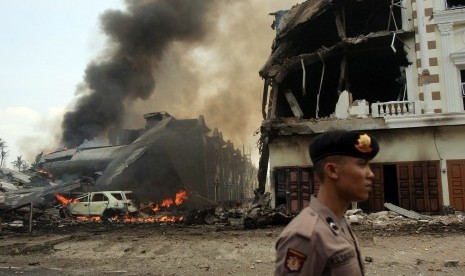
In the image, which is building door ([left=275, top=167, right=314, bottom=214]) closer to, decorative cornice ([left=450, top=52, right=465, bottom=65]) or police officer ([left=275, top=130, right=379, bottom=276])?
decorative cornice ([left=450, top=52, right=465, bottom=65])

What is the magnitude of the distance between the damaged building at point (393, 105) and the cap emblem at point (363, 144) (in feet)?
43.8

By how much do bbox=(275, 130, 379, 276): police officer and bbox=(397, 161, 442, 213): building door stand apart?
13.7 meters

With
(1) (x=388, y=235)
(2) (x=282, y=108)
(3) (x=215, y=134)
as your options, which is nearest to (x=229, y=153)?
(3) (x=215, y=134)

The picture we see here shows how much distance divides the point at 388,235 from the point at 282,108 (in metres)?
10.1

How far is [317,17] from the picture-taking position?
56.1 ft

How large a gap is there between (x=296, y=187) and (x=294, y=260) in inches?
557

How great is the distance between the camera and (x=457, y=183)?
45.6 ft

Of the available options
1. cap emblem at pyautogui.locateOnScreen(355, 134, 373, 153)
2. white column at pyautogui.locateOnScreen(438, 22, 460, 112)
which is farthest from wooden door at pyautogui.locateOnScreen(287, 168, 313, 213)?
cap emblem at pyautogui.locateOnScreen(355, 134, 373, 153)

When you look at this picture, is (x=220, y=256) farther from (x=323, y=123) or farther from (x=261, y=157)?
(x=261, y=157)

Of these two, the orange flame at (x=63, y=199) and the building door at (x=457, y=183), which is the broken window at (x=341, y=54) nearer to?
the building door at (x=457, y=183)

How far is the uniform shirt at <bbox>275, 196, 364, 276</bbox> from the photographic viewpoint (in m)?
1.61

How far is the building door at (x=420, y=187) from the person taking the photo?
14023 millimetres

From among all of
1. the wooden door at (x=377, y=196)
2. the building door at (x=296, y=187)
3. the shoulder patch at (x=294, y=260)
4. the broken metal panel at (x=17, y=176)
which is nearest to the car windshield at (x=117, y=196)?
the building door at (x=296, y=187)

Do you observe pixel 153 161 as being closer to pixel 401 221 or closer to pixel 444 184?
pixel 401 221
